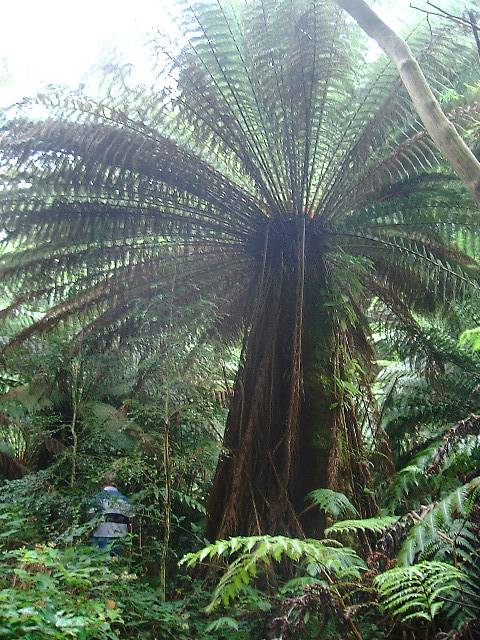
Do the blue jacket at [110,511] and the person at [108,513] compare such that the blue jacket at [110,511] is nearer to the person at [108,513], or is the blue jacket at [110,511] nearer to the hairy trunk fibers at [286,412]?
the person at [108,513]

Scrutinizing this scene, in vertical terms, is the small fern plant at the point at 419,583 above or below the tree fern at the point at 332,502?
above

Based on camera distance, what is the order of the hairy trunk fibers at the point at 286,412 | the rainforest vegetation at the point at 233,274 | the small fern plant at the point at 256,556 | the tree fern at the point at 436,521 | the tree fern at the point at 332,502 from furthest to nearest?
the hairy trunk fibers at the point at 286,412 < the rainforest vegetation at the point at 233,274 < the tree fern at the point at 332,502 < the tree fern at the point at 436,521 < the small fern plant at the point at 256,556

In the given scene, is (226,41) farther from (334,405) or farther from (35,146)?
(334,405)

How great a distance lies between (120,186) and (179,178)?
1.49 feet

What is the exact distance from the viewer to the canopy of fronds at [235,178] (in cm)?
393

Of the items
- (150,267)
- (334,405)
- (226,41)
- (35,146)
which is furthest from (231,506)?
(226,41)

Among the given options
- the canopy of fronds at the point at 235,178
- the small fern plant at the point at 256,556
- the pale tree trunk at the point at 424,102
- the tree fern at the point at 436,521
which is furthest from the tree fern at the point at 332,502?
the pale tree trunk at the point at 424,102

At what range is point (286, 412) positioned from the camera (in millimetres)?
4152

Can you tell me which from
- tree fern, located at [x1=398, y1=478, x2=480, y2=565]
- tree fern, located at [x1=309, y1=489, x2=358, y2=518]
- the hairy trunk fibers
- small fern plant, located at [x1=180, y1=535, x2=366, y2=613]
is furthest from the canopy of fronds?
tree fern, located at [x1=398, y1=478, x2=480, y2=565]

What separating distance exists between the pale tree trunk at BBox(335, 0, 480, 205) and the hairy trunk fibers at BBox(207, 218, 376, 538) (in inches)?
73.0

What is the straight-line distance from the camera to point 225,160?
4.60m

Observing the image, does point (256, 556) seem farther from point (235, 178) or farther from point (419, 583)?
point (235, 178)

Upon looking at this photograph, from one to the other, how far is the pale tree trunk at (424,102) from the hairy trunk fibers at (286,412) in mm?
1855

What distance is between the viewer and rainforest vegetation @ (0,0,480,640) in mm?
3539
